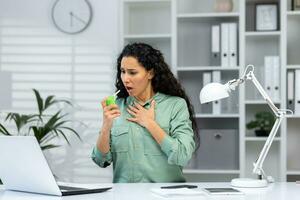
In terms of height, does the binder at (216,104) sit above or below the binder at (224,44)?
below

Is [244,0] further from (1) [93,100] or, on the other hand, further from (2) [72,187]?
(2) [72,187]

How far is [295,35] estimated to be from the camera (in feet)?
13.0

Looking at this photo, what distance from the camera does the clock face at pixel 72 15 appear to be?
13.6 feet

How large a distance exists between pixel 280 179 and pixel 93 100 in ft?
5.04

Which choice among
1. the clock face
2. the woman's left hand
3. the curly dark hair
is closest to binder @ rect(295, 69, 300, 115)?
the curly dark hair

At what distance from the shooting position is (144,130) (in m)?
2.51

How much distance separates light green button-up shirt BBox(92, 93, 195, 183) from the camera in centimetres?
247

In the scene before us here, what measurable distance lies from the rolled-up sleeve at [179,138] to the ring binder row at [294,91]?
1.37 m

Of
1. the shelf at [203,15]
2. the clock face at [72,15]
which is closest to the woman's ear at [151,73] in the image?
the shelf at [203,15]

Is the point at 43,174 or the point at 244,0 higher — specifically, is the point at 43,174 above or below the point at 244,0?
below

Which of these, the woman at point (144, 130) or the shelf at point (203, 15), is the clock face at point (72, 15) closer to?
the shelf at point (203, 15)

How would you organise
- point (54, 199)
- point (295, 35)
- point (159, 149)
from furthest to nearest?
point (295, 35) < point (159, 149) < point (54, 199)

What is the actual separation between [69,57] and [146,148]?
1.87 m

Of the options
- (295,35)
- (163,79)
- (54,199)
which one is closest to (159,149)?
(163,79)
